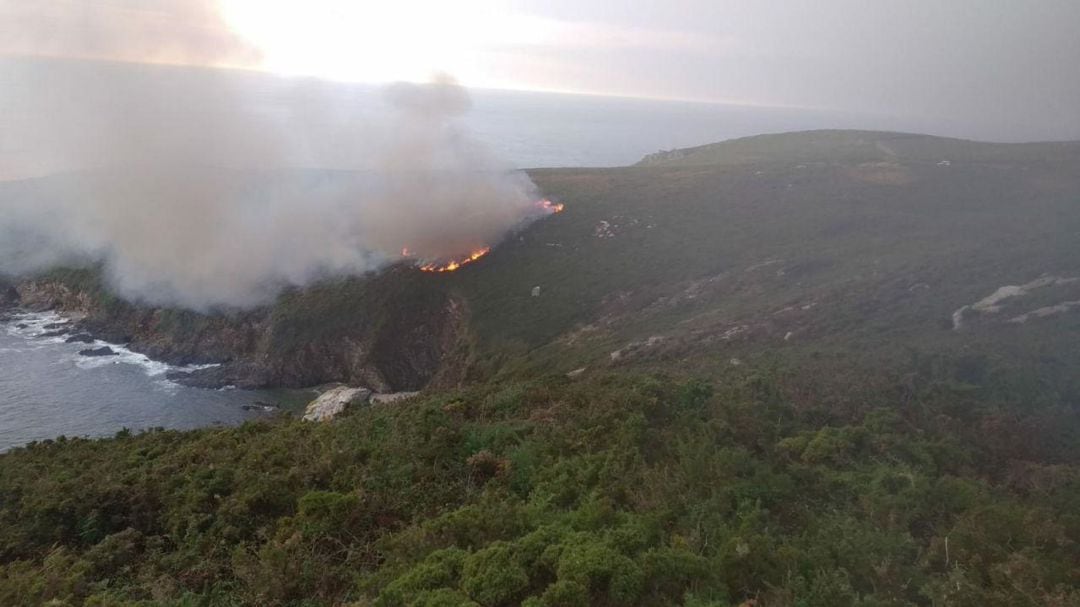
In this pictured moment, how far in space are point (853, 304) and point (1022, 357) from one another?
12623 mm

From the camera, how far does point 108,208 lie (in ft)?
219

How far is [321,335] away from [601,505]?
4331 centimetres

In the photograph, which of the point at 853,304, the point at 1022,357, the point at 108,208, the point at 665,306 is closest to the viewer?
the point at 1022,357

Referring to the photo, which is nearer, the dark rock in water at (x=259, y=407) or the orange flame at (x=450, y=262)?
the dark rock in water at (x=259, y=407)

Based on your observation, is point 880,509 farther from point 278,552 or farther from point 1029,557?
point 278,552

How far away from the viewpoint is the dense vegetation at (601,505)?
9.94 meters

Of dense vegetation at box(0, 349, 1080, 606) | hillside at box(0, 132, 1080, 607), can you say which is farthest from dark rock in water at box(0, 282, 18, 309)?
dense vegetation at box(0, 349, 1080, 606)

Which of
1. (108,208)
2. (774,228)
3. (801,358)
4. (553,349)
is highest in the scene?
(108,208)

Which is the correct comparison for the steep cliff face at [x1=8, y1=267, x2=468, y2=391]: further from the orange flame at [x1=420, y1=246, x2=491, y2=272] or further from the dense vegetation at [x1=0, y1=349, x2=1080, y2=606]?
the dense vegetation at [x1=0, y1=349, x2=1080, y2=606]

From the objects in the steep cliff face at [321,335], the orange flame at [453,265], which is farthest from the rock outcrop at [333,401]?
the orange flame at [453,265]

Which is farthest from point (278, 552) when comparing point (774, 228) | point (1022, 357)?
point (774, 228)

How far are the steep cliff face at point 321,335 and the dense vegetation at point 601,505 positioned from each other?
26.7 meters

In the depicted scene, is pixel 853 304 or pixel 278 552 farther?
pixel 853 304

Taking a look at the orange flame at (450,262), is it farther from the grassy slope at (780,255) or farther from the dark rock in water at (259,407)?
the dark rock in water at (259,407)
